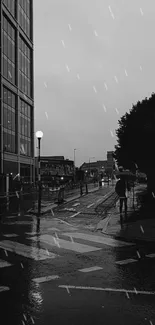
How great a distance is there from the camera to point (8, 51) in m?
51.5

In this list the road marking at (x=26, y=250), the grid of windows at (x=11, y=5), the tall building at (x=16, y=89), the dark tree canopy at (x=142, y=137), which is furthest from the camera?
the grid of windows at (x=11, y=5)

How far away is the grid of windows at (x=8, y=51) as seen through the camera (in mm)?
50156

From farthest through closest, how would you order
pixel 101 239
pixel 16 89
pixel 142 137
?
pixel 16 89 → pixel 142 137 → pixel 101 239

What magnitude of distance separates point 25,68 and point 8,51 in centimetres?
835

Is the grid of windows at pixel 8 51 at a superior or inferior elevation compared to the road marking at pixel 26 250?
superior

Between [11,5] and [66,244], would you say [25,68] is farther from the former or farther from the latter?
[66,244]

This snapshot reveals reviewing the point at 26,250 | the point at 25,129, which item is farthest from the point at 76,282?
the point at 25,129

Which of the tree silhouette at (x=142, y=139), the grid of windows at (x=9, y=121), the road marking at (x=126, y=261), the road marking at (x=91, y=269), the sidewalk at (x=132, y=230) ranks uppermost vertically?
the grid of windows at (x=9, y=121)

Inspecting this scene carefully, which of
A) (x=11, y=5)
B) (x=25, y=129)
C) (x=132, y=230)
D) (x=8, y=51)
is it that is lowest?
(x=132, y=230)

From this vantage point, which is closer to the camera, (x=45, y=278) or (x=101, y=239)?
(x=45, y=278)

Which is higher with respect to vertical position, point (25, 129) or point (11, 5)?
point (11, 5)

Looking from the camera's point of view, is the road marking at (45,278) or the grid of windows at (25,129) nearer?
the road marking at (45,278)

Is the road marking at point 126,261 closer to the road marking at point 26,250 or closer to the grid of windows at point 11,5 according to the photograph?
the road marking at point 26,250

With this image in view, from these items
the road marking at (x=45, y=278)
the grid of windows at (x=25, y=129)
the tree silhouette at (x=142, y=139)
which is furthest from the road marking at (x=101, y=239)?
the grid of windows at (x=25, y=129)
